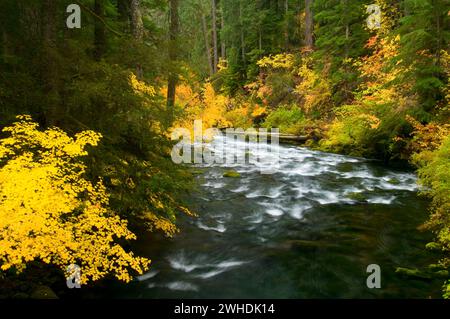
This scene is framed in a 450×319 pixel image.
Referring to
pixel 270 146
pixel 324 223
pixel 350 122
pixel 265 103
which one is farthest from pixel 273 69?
pixel 324 223

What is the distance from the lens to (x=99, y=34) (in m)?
8.53

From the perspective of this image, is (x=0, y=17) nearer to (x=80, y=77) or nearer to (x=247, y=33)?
(x=80, y=77)

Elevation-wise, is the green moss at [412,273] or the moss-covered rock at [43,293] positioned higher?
the moss-covered rock at [43,293]

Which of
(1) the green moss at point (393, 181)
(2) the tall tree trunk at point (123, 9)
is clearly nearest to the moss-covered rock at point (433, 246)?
(1) the green moss at point (393, 181)

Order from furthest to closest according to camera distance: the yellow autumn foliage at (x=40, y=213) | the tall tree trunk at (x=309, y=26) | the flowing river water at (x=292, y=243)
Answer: the tall tree trunk at (x=309, y=26) < the flowing river water at (x=292, y=243) < the yellow autumn foliage at (x=40, y=213)

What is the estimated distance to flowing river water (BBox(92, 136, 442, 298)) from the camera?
6.30 metres

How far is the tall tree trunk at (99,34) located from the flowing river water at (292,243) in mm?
4444

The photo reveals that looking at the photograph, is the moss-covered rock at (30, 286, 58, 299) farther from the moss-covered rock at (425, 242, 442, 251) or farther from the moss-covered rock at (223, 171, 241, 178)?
the moss-covered rock at (223, 171, 241, 178)

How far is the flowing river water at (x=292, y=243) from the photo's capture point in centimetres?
630

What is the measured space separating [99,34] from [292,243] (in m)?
6.56

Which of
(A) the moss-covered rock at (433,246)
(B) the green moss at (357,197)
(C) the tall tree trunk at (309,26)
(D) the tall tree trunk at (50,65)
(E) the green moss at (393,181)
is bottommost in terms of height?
(A) the moss-covered rock at (433,246)

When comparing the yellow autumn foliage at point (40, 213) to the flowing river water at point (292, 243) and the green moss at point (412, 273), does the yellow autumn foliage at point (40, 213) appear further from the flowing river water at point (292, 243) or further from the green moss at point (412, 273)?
the green moss at point (412, 273)

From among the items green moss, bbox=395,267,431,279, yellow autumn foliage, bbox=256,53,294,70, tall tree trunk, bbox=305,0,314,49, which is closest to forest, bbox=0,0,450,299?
green moss, bbox=395,267,431,279

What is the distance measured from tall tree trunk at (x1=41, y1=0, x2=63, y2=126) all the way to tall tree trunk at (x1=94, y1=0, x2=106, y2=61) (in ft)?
5.37
